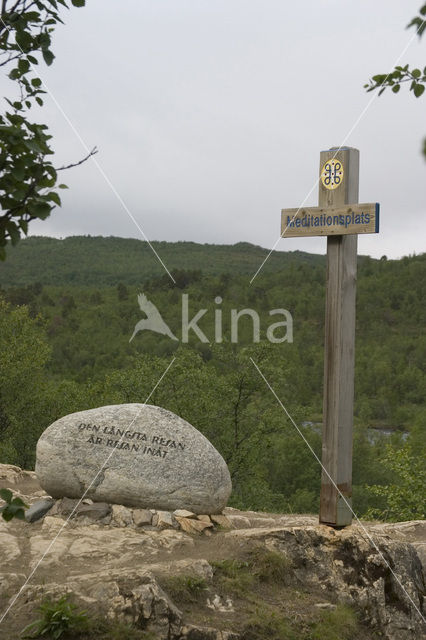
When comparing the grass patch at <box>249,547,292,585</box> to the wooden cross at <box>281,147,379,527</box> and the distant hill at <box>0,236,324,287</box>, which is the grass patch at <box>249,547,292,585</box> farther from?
the distant hill at <box>0,236,324,287</box>

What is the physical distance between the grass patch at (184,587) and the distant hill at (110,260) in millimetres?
56837

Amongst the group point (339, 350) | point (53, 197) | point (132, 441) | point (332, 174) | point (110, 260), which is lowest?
point (132, 441)

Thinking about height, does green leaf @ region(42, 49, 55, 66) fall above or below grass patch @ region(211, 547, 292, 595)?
above

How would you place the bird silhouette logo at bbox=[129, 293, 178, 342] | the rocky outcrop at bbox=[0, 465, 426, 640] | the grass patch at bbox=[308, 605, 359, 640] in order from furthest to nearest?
the bird silhouette logo at bbox=[129, 293, 178, 342] < the grass patch at bbox=[308, 605, 359, 640] < the rocky outcrop at bbox=[0, 465, 426, 640]

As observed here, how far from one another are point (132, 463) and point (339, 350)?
272 cm

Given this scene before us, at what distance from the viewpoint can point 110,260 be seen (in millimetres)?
78125

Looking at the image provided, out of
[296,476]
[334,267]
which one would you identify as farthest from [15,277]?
[334,267]

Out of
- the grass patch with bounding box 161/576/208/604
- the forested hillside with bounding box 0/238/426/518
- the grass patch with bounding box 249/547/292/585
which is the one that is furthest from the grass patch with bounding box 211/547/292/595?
the forested hillside with bounding box 0/238/426/518

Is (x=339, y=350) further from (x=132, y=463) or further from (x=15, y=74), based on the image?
(x=15, y=74)

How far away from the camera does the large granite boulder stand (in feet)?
28.4

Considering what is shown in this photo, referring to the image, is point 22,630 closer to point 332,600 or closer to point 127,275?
point 332,600

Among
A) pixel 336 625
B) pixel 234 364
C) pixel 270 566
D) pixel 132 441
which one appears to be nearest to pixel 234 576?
pixel 270 566

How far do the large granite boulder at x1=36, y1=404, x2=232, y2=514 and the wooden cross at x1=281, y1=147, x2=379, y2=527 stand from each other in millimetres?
1446

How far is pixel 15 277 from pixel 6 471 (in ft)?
191
